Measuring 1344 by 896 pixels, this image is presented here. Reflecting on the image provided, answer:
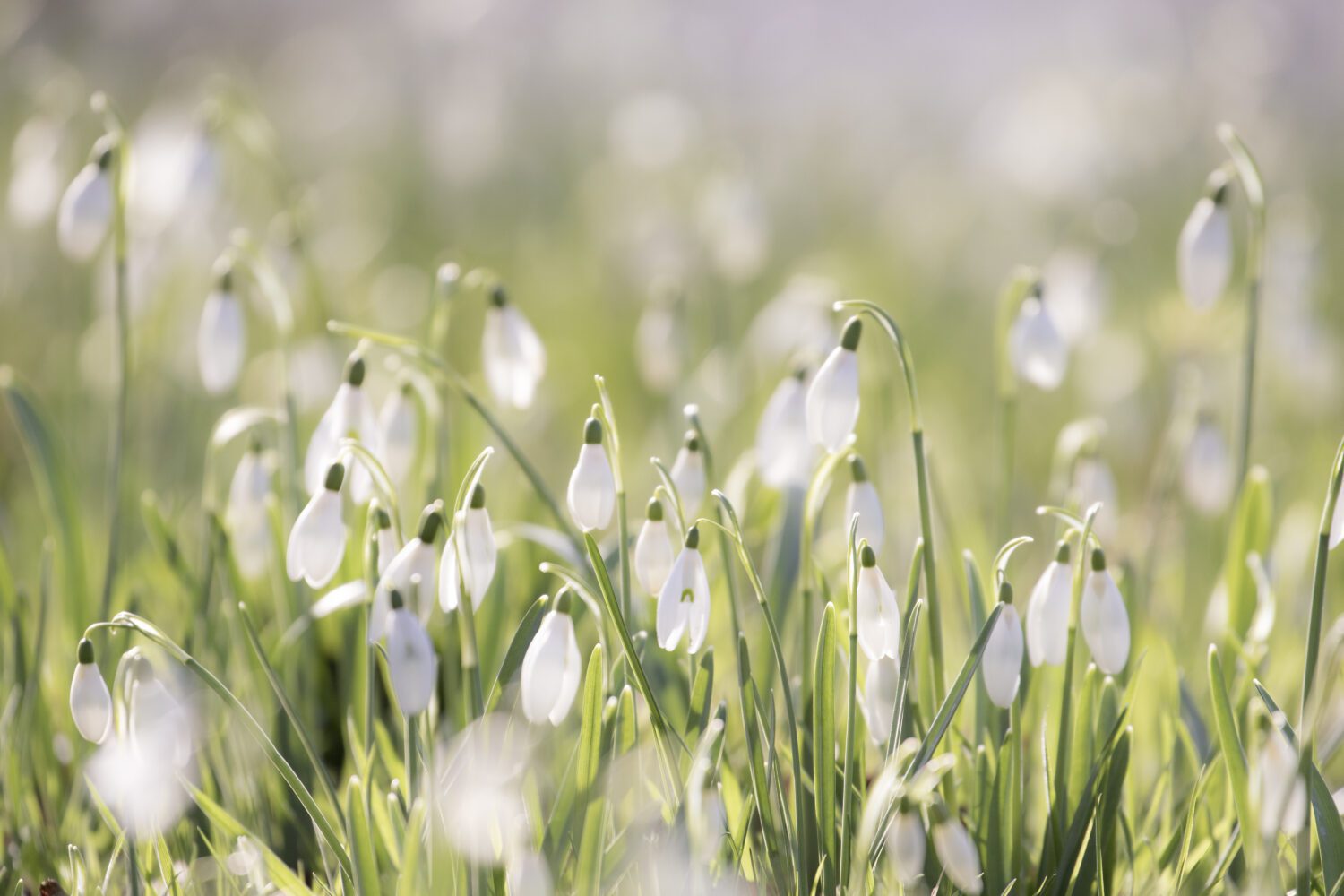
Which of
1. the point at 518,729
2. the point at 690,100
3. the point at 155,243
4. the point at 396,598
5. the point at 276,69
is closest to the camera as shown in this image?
the point at 396,598

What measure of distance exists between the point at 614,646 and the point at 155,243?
1.80 m

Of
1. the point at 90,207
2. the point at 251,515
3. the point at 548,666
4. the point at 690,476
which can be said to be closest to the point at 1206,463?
the point at 690,476

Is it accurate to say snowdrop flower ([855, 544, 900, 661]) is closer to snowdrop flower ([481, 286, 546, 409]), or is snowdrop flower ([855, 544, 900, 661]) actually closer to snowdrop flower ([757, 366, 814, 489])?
snowdrop flower ([757, 366, 814, 489])

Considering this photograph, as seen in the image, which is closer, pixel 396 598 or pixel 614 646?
pixel 396 598

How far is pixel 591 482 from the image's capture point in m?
1.30

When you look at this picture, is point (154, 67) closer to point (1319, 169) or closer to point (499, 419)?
point (499, 419)

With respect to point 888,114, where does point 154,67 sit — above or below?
above

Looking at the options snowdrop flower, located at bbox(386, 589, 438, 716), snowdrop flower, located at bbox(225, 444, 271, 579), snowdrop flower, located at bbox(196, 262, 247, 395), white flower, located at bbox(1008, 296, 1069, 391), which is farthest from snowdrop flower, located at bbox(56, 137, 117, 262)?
white flower, located at bbox(1008, 296, 1069, 391)

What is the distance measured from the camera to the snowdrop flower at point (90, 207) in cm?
183

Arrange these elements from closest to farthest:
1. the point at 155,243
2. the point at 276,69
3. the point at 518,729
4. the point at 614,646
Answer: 1. the point at 518,729
2. the point at 614,646
3. the point at 155,243
4. the point at 276,69

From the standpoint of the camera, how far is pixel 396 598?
117 centimetres

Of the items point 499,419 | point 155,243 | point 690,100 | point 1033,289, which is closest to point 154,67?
point 690,100

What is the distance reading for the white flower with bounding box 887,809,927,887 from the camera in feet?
3.54

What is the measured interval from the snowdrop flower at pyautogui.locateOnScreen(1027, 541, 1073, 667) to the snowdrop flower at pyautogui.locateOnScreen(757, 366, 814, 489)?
1.49ft
